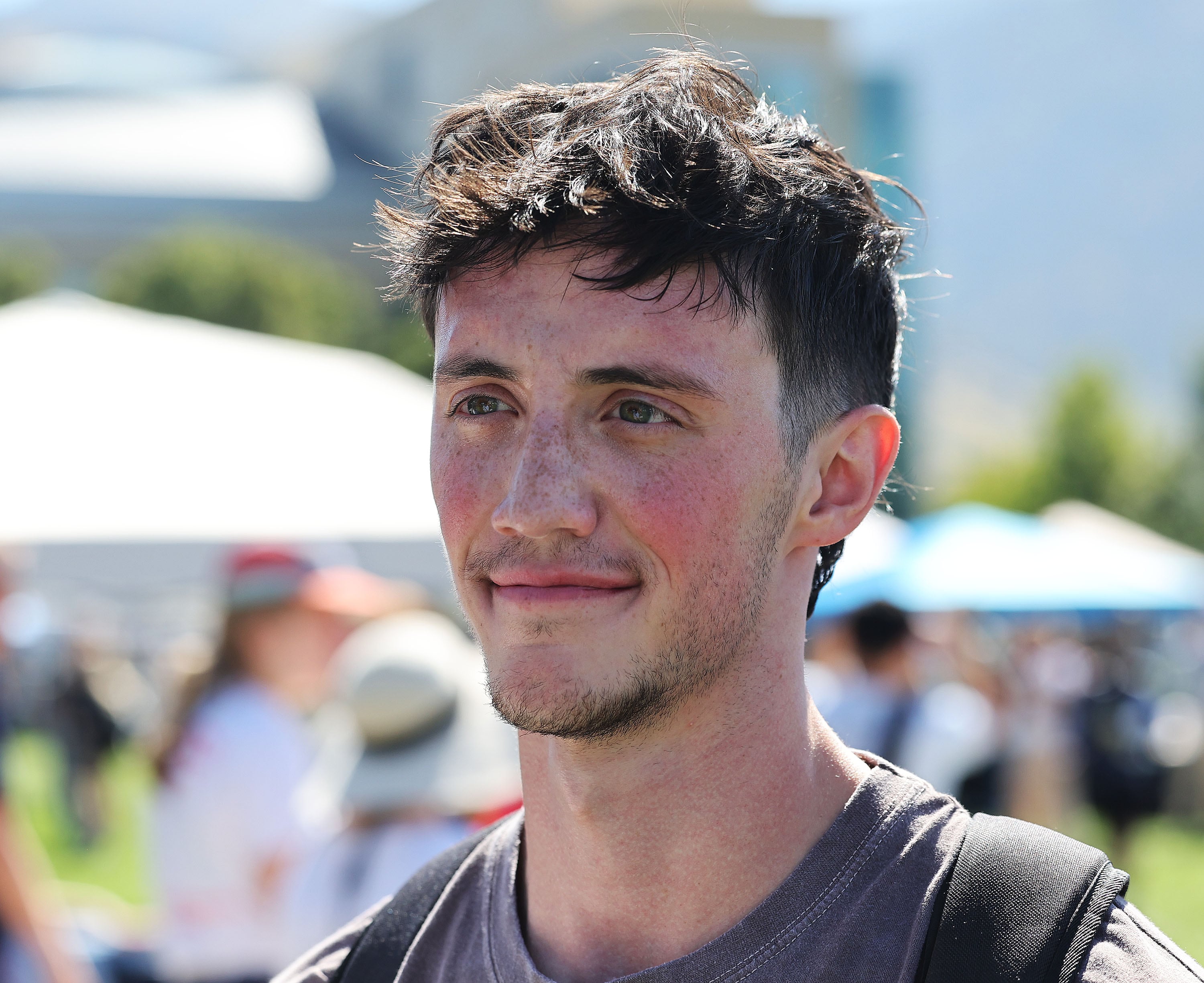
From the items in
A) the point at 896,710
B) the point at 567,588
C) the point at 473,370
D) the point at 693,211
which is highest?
the point at 693,211

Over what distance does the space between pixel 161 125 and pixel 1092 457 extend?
160ft

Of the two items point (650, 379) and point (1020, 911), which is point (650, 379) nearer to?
point (650, 379)

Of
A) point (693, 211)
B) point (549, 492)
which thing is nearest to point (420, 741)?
point (549, 492)

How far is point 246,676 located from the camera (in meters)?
4.09

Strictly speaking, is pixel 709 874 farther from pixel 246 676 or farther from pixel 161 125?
pixel 161 125

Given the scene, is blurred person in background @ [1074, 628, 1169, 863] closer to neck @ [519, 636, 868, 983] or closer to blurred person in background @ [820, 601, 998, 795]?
blurred person in background @ [820, 601, 998, 795]

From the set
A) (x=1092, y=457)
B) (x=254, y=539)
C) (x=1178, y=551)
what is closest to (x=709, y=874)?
(x=254, y=539)

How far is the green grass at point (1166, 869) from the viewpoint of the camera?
8164 millimetres

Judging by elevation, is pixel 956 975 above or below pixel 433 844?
above

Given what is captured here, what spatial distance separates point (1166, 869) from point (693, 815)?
10.0m

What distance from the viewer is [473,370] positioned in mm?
1494

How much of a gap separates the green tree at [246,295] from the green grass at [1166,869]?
26752mm

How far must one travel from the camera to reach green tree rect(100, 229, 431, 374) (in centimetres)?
3566

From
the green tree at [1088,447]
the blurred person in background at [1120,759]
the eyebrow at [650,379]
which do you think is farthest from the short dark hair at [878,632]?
the green tree at [1088,447]
